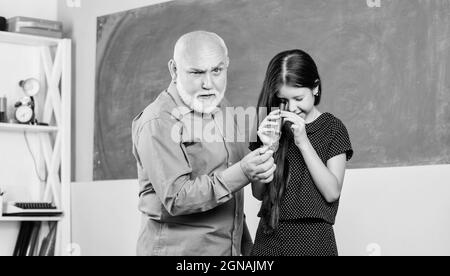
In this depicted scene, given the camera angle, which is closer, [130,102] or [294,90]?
[294,90]

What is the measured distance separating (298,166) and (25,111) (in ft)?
6.23

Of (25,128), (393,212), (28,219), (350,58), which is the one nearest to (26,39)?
(25,128)

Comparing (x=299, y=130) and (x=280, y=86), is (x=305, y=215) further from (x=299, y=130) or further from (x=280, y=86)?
(x=280, y=86)

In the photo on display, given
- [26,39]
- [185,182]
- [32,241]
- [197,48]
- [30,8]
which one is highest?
[30,8]

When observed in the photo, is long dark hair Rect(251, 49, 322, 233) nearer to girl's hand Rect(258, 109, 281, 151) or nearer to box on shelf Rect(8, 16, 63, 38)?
girl's hand Rect(258, 109, 281, 151)

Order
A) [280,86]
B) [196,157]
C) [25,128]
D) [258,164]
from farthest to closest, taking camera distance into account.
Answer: [25,128] < [280,86] < [196,157] < [258,164]

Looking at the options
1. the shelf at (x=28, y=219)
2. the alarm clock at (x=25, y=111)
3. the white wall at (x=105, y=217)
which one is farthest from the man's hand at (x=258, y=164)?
the alarm clock at (x=25, y=111)

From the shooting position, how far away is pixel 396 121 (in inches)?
80.9

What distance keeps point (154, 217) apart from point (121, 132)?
171cm

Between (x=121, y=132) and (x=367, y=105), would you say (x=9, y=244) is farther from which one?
(x=367, y=105)

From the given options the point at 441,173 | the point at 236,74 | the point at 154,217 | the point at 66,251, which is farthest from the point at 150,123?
the point at 66,251

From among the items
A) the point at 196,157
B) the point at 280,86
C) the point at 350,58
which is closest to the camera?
the point at 196,157

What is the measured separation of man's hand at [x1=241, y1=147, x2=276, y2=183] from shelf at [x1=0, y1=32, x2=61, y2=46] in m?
2.06

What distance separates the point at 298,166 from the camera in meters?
1.36
